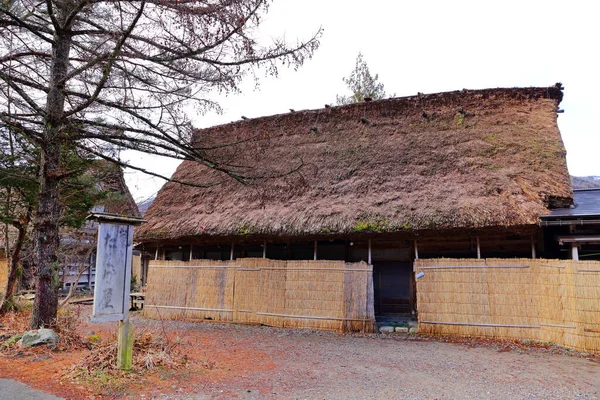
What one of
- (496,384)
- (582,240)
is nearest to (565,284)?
(582,240)

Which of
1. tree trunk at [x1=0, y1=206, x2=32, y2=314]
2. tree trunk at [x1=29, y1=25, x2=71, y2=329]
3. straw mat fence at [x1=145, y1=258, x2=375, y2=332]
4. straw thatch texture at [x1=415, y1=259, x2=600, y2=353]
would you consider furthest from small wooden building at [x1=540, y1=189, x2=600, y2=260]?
tree trunk at [x1=0, y1=206, x2=32, y2=314]

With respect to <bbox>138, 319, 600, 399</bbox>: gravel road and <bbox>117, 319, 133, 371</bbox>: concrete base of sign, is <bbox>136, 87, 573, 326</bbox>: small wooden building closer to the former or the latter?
<bbox>138, 319, 600, 399</bbox>: gravel road

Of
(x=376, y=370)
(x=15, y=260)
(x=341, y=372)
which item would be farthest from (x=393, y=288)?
(x=15, y=260)

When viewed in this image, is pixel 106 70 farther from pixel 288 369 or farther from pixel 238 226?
pixel 238 226

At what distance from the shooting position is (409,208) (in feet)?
33.8

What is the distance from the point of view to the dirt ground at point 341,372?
512 centimetres

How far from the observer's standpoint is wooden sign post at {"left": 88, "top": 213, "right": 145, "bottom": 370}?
5.61m

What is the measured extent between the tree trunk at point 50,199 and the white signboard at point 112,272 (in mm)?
2292

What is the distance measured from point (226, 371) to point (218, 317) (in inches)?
226

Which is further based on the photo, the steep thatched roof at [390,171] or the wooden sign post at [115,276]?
the steep thatched roof at [390,171]

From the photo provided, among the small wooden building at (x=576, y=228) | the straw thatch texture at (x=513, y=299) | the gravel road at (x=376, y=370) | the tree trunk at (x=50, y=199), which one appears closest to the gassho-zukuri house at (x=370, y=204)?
the small wooden building at (x=576, y=228)

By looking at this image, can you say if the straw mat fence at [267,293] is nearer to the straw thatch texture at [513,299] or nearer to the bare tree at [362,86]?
the straw thatch texture at [513,299]

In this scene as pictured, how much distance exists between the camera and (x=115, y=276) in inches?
234

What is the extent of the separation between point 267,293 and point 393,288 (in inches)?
136
